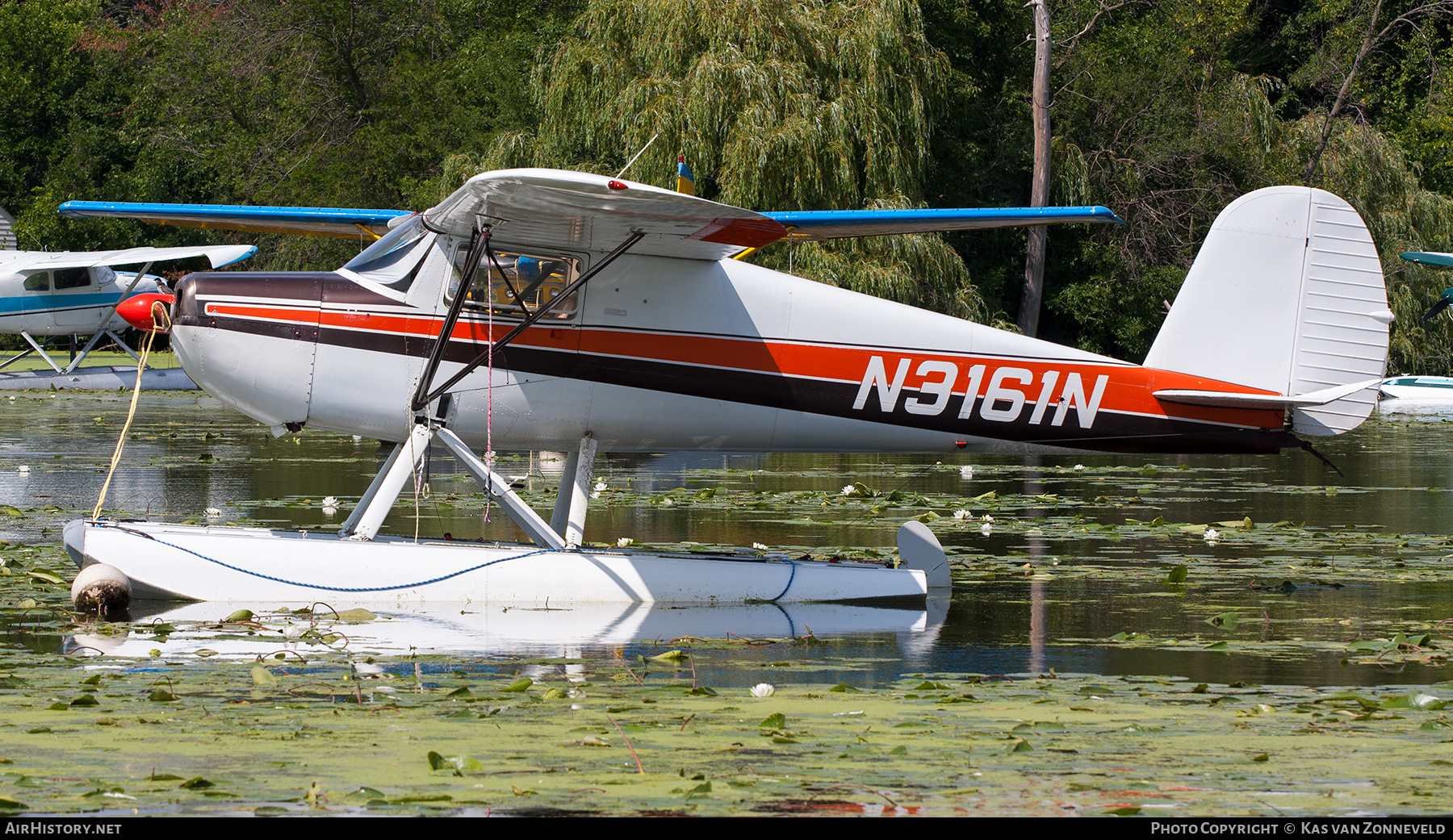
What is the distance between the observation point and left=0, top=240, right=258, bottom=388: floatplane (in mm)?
28266

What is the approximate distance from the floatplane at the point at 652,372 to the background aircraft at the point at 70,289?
72.3 ft

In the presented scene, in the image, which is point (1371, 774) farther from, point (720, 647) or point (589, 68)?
point (589, 68)

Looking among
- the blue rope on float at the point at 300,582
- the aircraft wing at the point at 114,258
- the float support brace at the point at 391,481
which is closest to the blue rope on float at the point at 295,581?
the blue rope on float at the point at 300,582

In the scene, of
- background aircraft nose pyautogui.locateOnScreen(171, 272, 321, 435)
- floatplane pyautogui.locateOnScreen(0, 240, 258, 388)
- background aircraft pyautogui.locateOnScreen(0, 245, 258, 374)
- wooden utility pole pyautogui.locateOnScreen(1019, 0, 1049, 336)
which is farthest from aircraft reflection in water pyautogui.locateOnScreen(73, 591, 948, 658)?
wooden utility pole pyautogui.locateOnScreen(1019, 0, 1049, 336)

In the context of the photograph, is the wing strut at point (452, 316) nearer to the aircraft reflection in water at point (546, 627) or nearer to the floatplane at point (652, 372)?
the floatplane at point (652, 372)

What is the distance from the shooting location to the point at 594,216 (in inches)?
300

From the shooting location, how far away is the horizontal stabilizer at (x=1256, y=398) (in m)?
8.76

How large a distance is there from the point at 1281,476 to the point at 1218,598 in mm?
9243

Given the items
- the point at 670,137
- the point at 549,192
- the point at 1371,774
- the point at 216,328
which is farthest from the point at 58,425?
the point at 1371,774

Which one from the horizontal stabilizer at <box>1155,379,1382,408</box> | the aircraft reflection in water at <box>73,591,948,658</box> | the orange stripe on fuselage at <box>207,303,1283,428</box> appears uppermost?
the orange stripe on fuselage at <box>207,303,1283,428</box>

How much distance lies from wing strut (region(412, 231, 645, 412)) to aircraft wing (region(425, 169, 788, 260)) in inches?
4.7

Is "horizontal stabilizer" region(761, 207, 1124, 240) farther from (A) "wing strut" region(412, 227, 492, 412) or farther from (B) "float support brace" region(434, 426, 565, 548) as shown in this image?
(B) "float support brace" region(434, 426, 565, 548)

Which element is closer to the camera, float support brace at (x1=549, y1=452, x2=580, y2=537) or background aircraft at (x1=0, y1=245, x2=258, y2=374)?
float support brace at (x1=549, y1=452, x2=580, y2=537)

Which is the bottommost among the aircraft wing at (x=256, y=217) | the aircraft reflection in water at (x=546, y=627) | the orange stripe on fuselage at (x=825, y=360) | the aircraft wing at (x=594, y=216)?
the aircraft reflection in water at (x=546, y=627)
